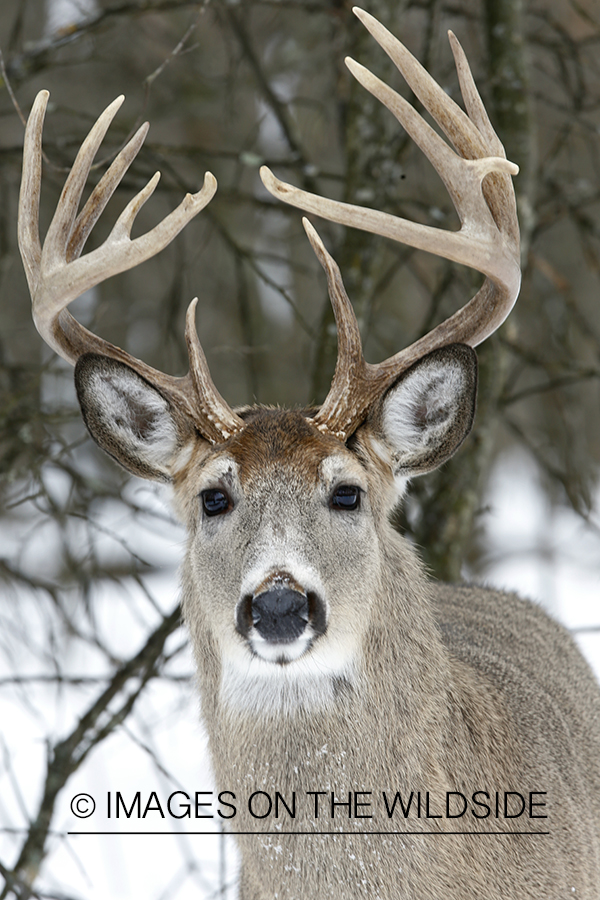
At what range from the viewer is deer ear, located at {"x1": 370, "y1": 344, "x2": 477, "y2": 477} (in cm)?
319

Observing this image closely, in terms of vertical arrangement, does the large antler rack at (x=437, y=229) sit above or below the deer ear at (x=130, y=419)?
above

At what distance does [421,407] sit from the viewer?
3.35 meters

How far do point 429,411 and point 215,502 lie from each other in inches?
29.4

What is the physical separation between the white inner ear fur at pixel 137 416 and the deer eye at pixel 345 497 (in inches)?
25.7

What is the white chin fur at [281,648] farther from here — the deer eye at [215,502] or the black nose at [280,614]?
the deer eye at [215,502]

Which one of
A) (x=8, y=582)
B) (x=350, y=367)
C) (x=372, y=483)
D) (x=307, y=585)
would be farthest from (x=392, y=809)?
(x=8, y=582)

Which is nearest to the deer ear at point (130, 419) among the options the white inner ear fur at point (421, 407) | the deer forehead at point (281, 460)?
the deer forehead at point (281, 460)

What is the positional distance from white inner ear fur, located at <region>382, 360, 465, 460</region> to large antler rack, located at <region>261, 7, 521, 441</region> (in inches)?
2.1

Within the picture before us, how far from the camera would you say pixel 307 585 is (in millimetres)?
2797

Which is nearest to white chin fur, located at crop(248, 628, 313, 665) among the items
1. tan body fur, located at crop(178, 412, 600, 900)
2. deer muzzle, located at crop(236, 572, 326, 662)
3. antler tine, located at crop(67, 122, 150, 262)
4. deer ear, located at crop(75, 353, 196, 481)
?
deer muzzle, located at crop(236, 572, 326, 662)

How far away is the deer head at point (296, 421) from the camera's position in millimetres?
2941

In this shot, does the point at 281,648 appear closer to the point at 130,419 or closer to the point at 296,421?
the point at 296,421

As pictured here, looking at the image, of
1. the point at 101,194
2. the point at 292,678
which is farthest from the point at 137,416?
the point at 292,678

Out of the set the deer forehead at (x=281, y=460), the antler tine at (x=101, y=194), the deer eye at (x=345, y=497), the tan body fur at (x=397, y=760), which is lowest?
the tan body fur at (x=397, y=760)
